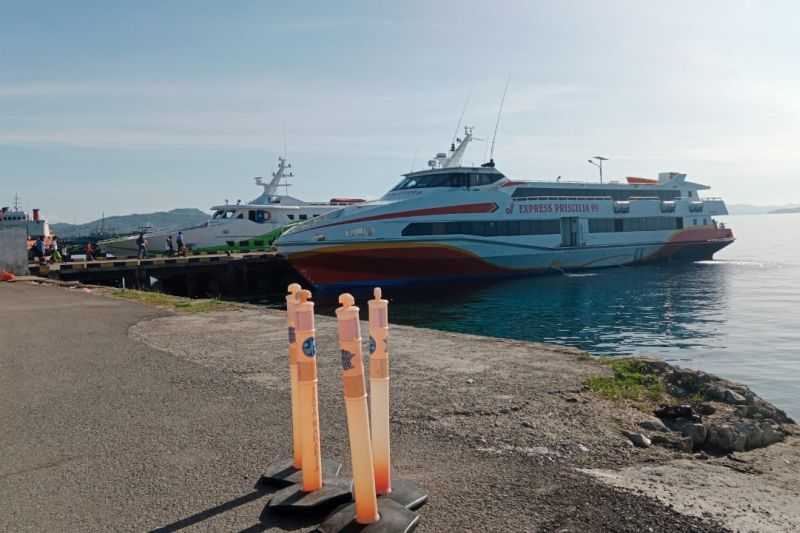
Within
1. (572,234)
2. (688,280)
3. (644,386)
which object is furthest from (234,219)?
(644,386)

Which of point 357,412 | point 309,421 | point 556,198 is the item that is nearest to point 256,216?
point 556,198

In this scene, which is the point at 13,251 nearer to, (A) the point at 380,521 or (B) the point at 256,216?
(B) the point at 256,216

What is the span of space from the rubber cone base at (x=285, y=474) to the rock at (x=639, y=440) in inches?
91.5

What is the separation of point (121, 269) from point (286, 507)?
27.0m

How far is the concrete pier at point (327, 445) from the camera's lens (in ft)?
12.3

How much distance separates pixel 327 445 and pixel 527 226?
28.5 metres

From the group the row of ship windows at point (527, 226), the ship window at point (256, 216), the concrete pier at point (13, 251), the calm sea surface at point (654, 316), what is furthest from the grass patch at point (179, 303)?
the ship window at point (256, 216)

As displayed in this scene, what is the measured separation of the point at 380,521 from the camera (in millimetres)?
3555

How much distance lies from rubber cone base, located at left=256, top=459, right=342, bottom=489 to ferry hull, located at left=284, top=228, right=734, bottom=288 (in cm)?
2308

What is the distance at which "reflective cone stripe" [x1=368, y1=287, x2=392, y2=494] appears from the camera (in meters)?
3.75

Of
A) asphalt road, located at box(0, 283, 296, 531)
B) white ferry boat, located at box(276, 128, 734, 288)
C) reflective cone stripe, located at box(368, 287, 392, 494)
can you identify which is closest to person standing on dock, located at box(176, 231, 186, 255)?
white ferry boat, located at box(276, 128, 734, 288)

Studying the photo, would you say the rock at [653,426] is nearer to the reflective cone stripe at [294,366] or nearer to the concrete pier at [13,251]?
the reflective cone stripe at [294,366]

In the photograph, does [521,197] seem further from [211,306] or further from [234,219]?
[211,306]

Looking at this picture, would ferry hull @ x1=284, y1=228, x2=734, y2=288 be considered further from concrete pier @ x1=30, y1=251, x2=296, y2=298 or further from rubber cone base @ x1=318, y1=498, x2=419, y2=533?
rubber cone base @ x1=318, y1=498, x2=419, y2=533
